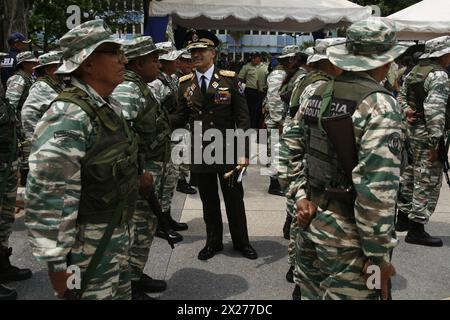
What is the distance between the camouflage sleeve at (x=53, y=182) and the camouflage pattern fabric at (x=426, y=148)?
3657 millimetres

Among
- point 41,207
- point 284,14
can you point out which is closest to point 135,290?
point 41,207

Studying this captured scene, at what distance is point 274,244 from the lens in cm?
486

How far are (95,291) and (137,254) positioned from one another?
1310 millimetres

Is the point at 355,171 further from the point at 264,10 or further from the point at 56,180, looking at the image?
the point at 264,10

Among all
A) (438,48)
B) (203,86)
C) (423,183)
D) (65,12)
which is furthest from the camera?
(65,12)

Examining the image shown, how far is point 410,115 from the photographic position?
4.96 m

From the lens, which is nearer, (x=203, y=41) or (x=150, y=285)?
(x=150, y=285)

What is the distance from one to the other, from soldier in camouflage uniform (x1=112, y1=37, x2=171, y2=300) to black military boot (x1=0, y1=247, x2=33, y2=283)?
Answer: 105cm

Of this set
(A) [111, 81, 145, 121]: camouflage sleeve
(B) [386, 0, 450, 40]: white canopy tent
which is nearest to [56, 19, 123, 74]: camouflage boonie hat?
(A) [111, 81, 145, 121]: camouflage sleeve

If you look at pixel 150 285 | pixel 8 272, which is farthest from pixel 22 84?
pixel 150 285

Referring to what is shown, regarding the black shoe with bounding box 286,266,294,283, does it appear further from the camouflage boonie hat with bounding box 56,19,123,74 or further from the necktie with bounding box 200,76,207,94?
the camouflage boonie hat with bounding box 56,19,123,74

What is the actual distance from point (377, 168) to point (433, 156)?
3020 millimetres

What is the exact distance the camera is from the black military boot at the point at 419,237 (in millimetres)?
4797

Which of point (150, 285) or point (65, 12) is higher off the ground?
point (65, 12)
